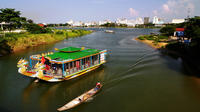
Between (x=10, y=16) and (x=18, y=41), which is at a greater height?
(x=10, y=16)

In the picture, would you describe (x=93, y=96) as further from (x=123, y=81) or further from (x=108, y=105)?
(x=123, y=81)

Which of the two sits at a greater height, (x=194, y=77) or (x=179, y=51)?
(x=179, y=51)

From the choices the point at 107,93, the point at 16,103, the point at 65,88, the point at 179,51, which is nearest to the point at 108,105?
the point at 107,93

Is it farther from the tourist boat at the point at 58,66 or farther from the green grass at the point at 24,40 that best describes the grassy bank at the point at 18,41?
the tourist boat at the point at 58,66

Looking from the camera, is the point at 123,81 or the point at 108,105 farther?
the point at 123,81

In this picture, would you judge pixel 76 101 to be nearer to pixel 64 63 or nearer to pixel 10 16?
pixel 64 63

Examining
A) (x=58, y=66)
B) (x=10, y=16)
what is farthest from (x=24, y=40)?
(x=58, y=66)

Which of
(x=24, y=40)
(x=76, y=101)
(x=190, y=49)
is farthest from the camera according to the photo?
(x=24, y=40)

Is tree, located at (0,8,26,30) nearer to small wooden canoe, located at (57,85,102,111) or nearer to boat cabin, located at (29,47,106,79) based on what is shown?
boat cabin, located at (29,47,106,79)

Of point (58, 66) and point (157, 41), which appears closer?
point (58, 66)

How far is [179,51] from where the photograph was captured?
3116 cm

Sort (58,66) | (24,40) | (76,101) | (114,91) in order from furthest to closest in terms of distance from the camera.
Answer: (24,40) → (58,66) → (114,91) → (76,101)

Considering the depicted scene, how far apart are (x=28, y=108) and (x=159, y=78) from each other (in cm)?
1469

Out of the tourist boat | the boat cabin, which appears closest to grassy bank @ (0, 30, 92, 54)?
the boat cabin
